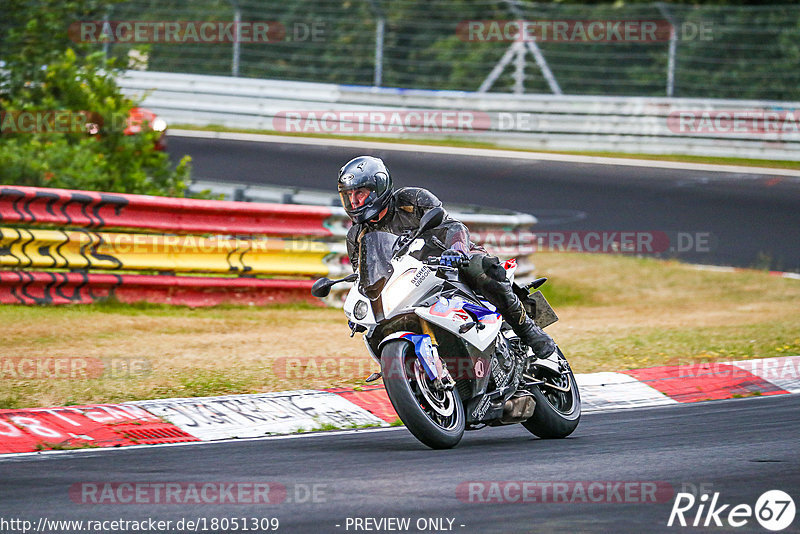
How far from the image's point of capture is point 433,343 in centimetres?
668

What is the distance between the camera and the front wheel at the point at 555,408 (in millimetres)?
7336

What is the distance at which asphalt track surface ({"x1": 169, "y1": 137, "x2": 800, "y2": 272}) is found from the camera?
17891 millimetres

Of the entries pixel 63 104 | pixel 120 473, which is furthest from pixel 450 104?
pixel 120 473

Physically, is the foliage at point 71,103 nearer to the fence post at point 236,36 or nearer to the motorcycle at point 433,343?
the motorcycle at point 433,343

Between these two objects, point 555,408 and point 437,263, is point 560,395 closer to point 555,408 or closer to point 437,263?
point 555,408

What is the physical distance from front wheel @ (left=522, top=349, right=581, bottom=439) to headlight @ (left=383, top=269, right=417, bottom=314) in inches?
48.1

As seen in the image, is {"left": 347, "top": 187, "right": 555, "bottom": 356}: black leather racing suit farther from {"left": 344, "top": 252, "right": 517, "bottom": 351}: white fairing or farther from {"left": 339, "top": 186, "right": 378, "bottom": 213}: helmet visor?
{"left": 344, "top": 252, "right": 517, "bottom": 351}: white fairing

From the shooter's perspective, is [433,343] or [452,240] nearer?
[433,343]

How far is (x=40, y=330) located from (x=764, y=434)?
6162mm

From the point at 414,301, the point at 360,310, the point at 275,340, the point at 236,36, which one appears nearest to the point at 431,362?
the point at 414,301

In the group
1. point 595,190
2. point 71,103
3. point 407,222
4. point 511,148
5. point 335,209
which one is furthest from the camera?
point 511,148

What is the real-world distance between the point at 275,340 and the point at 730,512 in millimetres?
6312

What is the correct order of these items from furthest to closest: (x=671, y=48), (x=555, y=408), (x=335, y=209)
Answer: (x=671, y=48)
(x=335, y=209)
(x=555, y=408)

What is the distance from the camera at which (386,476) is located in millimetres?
5945
